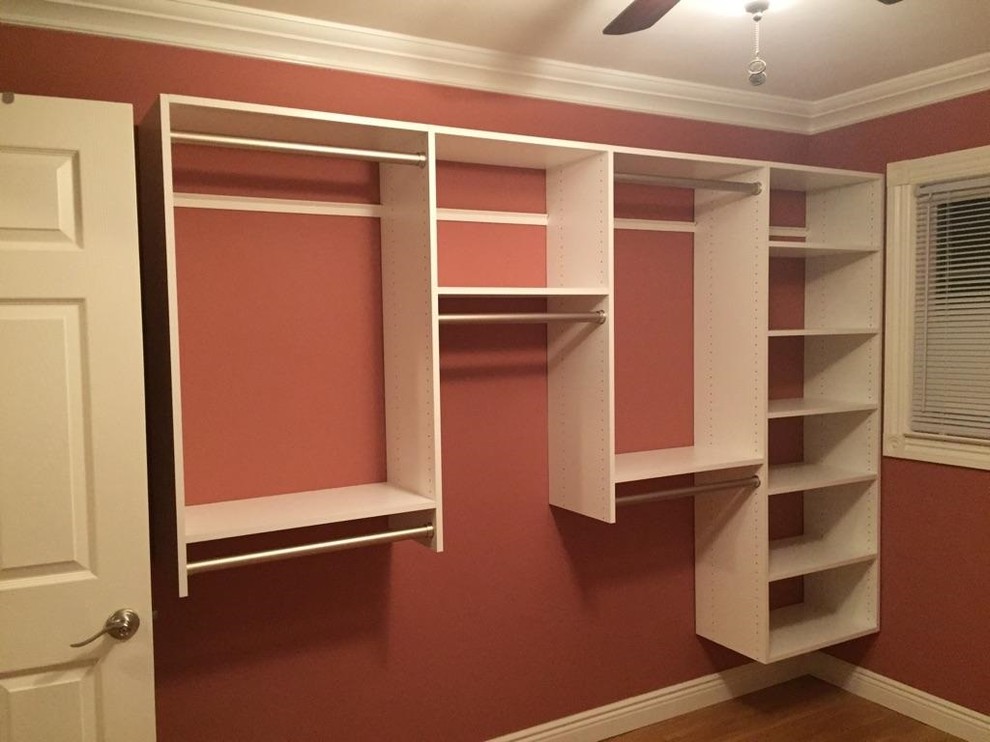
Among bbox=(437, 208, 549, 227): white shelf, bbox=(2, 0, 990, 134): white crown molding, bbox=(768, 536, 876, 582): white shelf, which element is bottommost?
bbox=(768, 536, 876, 582): white shelf

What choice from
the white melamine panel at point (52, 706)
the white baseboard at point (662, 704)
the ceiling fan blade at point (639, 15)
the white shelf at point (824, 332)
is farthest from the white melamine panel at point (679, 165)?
the white melamine panel at point (52, 706)

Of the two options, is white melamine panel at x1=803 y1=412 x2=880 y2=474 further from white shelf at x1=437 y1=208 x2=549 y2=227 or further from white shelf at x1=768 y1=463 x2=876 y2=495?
white shelf at x1=437 y1=208 x2=549 y2=227

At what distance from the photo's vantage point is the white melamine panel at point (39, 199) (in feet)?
5.99

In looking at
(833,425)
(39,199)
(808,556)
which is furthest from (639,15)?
(808,556)

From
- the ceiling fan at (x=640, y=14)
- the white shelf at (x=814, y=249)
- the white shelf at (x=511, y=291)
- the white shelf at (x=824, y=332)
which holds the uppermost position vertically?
the ceiling fan at (x=640, y=14)

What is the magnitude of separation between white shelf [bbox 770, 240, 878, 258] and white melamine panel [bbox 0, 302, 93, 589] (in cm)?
243

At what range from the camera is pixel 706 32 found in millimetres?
2541

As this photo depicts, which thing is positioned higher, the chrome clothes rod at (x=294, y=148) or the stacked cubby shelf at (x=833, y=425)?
the chrome clothes rod at (x=294, y=148)

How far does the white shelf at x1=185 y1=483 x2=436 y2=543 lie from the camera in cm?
211

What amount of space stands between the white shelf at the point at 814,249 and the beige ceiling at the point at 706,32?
0.66 m

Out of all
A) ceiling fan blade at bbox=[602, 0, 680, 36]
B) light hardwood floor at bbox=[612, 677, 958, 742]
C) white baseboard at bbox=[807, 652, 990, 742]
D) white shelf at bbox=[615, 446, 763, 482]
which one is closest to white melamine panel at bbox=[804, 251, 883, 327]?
white shelf at bbox=[615, 446, 763, 482]

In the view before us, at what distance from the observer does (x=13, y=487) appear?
186 centimetres

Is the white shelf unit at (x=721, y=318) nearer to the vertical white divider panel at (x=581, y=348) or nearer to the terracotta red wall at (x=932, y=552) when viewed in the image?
the vertical white divider panel at (x=581, y=348)

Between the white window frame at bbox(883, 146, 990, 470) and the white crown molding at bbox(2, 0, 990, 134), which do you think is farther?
the white window frame at bbox(883, 146, 990, 470)
